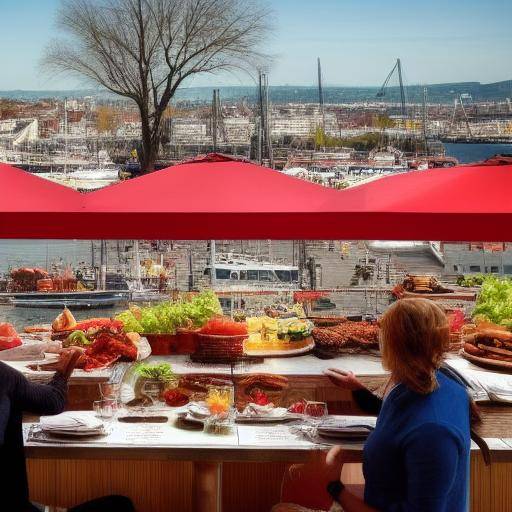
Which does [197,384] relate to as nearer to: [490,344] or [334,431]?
[334,431]

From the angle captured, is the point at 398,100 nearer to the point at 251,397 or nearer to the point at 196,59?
the point at 196,59

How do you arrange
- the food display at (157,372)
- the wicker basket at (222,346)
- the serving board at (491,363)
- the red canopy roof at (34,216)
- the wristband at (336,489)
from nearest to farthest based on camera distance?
the wristband at (336,489) < the red canopy roof at (34,216) < the food display at (157,372) < the serving board at (491,363) < the wicker basket at (222,346)

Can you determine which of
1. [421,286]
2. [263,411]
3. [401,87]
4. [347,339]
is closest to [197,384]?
[263,411]

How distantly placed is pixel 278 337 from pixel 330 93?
304 inches

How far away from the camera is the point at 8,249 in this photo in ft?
27.3

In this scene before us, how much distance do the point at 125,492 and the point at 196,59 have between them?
8.11 meters

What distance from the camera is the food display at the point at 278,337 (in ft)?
12.1

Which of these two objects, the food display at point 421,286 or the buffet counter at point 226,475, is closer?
the buffet counter at point 226,475

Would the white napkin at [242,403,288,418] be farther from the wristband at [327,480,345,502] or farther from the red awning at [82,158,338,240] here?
the wristband at [327,480,345,502]

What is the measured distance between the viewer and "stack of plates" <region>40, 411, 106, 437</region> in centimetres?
284

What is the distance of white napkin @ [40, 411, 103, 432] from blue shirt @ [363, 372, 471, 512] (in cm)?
100

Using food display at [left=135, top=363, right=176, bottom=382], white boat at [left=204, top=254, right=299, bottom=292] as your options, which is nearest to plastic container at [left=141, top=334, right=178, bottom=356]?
food display at [left=135, top=363, right=176, bottom=382]

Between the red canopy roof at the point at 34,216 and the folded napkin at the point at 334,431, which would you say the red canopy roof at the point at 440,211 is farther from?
the red canopy roof at the point at 34,216

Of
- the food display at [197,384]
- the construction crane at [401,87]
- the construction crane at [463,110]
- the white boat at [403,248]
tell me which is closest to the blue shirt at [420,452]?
the food display at [197,384]
